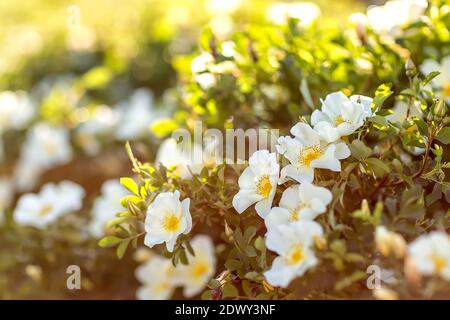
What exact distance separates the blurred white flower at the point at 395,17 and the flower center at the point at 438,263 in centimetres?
79

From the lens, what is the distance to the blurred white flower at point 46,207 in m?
1.97

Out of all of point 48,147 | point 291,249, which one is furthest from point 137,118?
point 291,249

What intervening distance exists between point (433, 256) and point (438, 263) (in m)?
0.01

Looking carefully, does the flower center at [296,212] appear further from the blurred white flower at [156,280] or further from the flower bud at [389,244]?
the blurred white flower at [156,280]

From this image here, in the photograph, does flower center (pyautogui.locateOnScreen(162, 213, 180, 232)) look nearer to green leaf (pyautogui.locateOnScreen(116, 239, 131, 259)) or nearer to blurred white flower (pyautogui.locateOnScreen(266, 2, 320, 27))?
green leaf (pyautogui.locateOnScreen(116, 239, 131, 259))

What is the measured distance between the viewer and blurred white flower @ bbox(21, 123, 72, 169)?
8.45 ft

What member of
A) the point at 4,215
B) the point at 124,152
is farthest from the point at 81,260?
the point at 124,152

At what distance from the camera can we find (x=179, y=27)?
9.32ft

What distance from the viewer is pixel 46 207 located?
2.01 meters

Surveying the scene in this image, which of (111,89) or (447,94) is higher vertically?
(111,89)

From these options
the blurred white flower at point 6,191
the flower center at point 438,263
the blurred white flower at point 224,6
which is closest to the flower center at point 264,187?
the flower center at point 438,263

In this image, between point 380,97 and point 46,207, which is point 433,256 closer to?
point 380,97

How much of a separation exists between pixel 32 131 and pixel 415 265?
6.54ft
